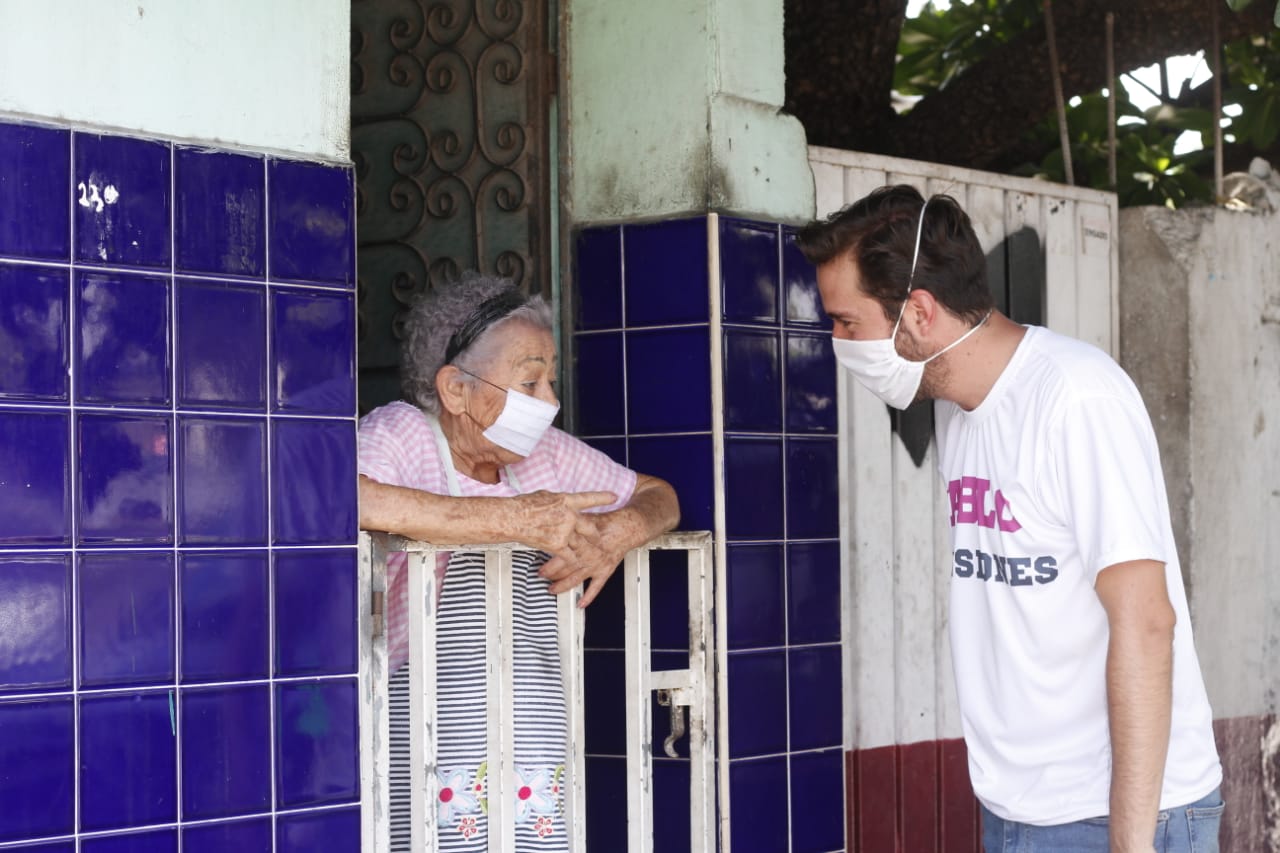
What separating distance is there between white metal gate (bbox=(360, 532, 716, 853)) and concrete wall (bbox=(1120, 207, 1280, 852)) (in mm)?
2153

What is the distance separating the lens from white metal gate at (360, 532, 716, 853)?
2.97 metres

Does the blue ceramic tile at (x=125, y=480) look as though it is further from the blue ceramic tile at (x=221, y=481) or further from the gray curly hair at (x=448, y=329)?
the gray curly hair at (x=448, y=329)

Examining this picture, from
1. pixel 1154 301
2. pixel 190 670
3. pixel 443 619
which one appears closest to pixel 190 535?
pixel 190 670

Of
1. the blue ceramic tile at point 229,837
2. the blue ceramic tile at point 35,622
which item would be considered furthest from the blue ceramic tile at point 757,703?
the blue ceramic tile at point 35,622

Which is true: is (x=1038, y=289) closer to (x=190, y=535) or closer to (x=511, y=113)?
(x=511, y=113)

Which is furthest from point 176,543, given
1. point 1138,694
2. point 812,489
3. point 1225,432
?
point 1225,432

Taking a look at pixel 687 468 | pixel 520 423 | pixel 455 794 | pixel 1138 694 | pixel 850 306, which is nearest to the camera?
pixel 1138 694

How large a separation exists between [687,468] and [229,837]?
1336mm

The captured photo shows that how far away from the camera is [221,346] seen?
2.74 m

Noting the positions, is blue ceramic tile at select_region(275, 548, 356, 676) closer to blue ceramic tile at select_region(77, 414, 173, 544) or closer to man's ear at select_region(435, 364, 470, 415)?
blue ceramic tile at select_region(77, 414, 173, 544)

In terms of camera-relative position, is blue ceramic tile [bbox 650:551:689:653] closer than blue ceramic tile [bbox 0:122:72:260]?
No

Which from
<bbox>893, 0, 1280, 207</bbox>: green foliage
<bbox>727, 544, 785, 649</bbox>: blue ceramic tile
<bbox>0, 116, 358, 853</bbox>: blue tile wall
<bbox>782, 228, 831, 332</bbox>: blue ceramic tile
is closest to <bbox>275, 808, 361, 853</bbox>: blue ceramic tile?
<bbox>0, 116, 358, 853</bbox>: blue tile wall

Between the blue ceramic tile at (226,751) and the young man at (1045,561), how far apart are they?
3.81 feet

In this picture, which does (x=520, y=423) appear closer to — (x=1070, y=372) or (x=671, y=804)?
(x=671, y=804)
